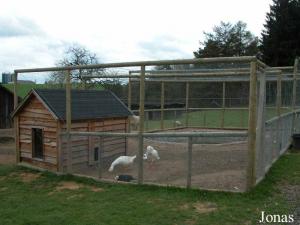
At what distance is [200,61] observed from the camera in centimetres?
709

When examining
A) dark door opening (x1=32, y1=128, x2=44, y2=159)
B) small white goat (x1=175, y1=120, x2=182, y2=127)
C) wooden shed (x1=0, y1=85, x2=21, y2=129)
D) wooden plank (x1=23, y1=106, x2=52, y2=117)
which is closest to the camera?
wooden plank (x1=23, y1=106, x2=52, y2=117)

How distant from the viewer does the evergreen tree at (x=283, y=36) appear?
35812mm

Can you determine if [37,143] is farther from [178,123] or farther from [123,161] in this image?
[178,123]

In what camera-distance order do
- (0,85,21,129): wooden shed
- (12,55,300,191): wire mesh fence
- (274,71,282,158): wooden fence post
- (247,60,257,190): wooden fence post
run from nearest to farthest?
1. (247,60,257,190): wooden fence post
2. (12,55,300,191): wire mesh fence
3. (274,71,282,158): wooden fence post
4. (0,85,21,129): wooden shed

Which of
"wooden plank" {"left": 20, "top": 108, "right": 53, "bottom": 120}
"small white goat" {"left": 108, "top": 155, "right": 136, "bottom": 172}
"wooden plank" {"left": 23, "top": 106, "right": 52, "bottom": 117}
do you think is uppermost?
"wooden plank" {"left": 23, "top": 106, "right": 52, "bottom": 117}

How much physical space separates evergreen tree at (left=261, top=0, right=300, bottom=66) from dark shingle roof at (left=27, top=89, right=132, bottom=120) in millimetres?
27344

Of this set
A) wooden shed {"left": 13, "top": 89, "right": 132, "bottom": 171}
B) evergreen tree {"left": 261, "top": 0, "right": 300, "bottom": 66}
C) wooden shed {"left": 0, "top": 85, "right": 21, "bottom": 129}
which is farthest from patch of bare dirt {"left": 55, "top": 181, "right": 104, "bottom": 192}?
evergreen tree {"left": 261, "top": 0, "right": 300, "bottom": 66}

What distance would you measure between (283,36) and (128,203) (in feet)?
110

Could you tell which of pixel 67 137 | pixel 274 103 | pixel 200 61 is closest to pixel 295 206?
pixel 200 61

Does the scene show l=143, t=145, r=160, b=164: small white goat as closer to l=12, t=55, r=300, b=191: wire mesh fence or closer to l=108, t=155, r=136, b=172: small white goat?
l=12, t=55, r=300, b=191: wire mesh fence

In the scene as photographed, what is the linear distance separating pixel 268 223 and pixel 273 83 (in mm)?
5469

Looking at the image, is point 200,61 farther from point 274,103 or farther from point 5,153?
point 5,153

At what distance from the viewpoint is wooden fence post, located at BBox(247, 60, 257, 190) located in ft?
22.5

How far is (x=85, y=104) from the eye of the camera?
32.0ft
